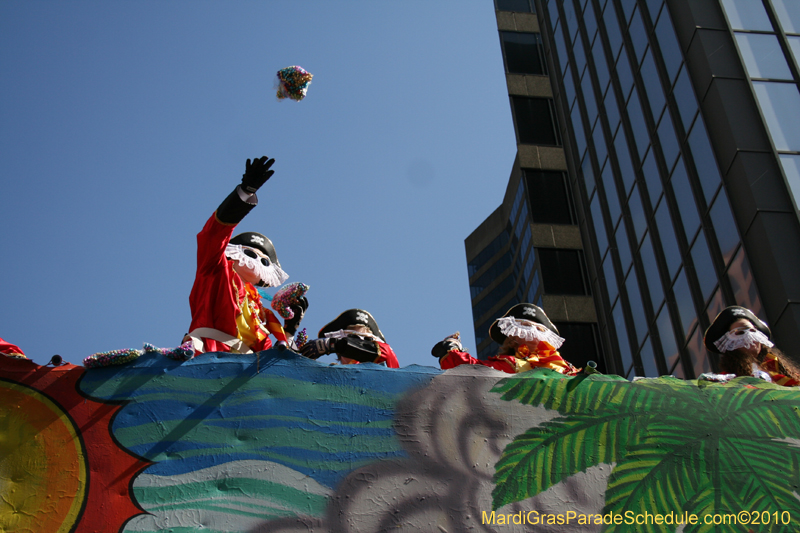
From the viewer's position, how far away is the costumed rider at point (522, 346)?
6.50 meters

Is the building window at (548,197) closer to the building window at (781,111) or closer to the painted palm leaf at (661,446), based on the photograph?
the building window at (781,111)

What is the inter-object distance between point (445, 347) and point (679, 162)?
9026mm

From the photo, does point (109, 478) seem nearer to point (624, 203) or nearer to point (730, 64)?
point (730, 64)

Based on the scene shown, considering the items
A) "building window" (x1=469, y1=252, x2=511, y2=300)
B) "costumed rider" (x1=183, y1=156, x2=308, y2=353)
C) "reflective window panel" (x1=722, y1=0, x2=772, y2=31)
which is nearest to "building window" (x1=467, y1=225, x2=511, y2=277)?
"building window" (x1=469, y1=252, x2=511, y2=300)

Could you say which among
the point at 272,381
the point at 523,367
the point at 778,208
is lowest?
the point at 272,381

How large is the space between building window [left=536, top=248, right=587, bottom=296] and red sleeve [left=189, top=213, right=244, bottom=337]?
18.8m

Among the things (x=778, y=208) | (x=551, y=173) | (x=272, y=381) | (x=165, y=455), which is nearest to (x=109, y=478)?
(x=165, y=455)

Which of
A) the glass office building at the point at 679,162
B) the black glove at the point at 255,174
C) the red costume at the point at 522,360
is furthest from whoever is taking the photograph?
the glass office building at the point at 679,162

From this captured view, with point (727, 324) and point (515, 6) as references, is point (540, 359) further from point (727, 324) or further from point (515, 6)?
point (515, 6)

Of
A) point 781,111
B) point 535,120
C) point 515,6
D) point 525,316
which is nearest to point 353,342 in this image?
point 525,316

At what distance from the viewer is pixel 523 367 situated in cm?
636

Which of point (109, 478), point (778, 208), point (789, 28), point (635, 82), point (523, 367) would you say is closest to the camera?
point (109, 478)

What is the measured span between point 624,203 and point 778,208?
5723 millimetres

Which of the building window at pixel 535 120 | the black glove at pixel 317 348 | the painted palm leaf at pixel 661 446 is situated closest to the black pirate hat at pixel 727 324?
the painted palm leaf at pixel 661 446
